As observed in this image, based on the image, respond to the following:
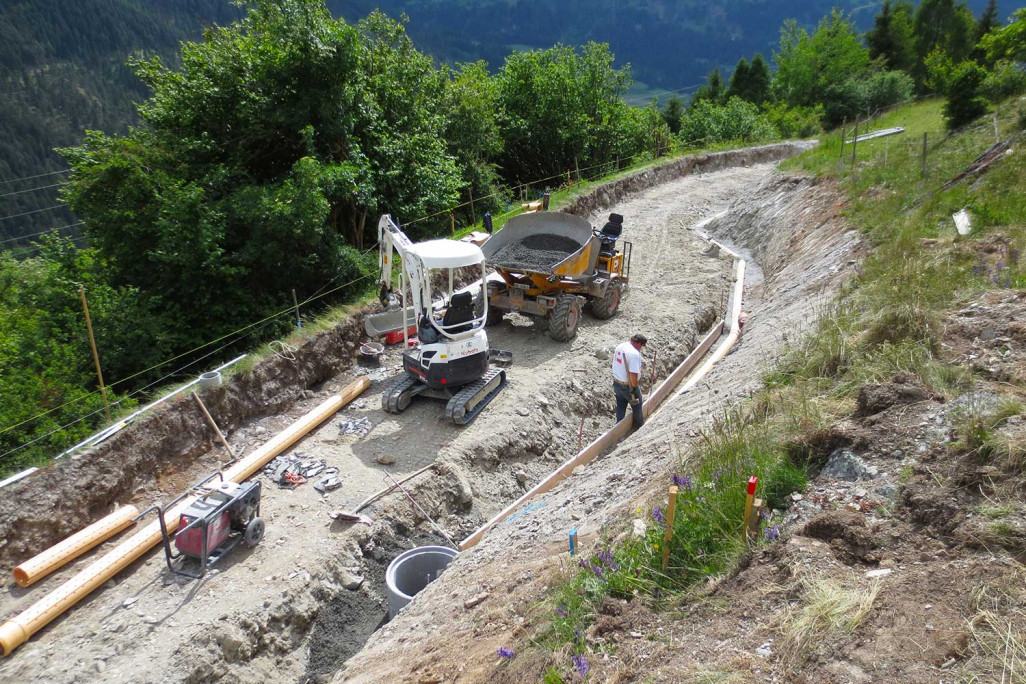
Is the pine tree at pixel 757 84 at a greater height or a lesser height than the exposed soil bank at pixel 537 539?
greater

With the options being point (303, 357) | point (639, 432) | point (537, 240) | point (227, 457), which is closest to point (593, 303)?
point (537, 240)

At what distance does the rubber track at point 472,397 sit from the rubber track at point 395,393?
633mm

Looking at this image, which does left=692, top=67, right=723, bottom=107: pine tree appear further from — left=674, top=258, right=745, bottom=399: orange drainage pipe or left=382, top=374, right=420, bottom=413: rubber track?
left=382, top=374, right=420, bottom=413: rubber track

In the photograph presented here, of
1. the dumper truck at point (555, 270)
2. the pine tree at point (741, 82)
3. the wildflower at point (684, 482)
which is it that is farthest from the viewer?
the pine tree at point (741, 82)

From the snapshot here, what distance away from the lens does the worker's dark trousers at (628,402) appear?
30.2ft

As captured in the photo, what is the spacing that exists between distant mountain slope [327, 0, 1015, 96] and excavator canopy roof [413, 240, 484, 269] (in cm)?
16988

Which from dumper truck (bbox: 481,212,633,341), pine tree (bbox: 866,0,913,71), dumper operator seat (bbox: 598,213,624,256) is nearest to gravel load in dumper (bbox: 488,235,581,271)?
dumper truck (bbox: 481,212,633,341)

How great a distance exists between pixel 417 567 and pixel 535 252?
6723 millimetres

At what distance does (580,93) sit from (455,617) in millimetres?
25548

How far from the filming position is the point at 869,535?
4113 mm

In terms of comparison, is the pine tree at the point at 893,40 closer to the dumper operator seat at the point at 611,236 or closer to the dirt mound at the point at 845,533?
the dumper operator seat at the point at 611,236

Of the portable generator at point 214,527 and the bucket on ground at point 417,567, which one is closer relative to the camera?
the portable generator at point 214,527

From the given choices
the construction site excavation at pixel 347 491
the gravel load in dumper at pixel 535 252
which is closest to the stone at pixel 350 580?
the construction site excavation at pixel 347 491

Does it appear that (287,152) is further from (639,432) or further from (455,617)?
(455,617)
